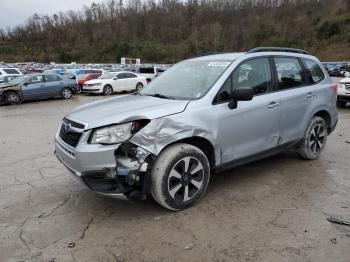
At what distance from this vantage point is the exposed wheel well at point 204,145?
4.03 metres

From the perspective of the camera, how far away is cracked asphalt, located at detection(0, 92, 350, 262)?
127 inches

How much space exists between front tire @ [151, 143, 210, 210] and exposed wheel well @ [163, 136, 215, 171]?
133 millimetres

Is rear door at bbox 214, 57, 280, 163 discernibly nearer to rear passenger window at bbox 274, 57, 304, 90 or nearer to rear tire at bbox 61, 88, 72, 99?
rear passenger window at bbox 274, 57, 304, 90

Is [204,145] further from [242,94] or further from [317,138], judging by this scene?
[317,138]

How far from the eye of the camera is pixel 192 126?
3879 mm

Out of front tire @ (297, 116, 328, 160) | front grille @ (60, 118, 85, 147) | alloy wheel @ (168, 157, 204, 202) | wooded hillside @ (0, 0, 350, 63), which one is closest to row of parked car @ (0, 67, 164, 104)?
front grille @ (60, 118, 85, 147)

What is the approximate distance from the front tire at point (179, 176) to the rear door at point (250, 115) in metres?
0.39

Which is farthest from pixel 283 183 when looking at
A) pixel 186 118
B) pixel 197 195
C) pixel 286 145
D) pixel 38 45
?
pixel 38 45

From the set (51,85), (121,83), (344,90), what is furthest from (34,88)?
(344,90)

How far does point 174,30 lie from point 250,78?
10952 centimetres

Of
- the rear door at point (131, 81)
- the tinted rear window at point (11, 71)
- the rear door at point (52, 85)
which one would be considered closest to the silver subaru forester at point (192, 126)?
the rear door at point (52, 85)

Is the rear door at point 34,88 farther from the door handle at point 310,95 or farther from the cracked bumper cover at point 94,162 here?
the door handle at point 310,95

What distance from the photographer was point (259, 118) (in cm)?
453

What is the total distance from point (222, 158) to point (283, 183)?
45.5 inches
